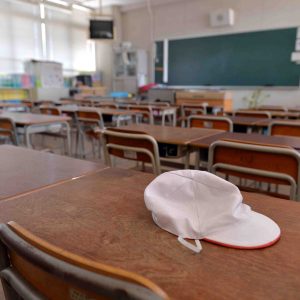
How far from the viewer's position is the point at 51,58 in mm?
8516

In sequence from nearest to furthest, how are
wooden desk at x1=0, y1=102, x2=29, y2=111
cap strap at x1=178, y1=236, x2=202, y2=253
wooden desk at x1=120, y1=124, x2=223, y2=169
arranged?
cap strap at x1=178, y1=236, x2=202, y2=253 < wooden desk at x1=120, y1=124, x2=223, y2=169 < wooden desk at x1=0, y1=102, x2=29, y2=111

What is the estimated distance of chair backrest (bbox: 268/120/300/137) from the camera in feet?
8.03

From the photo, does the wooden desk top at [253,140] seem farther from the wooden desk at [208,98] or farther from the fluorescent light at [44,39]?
the fluorescent light at [44,39]

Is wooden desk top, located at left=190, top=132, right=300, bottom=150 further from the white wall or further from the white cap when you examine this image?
the white wall

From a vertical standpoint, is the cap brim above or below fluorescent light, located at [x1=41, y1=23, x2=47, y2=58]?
below

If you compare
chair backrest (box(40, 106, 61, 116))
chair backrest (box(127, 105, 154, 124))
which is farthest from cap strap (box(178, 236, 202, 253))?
chair backrest (box(127, 105, 154, 124))

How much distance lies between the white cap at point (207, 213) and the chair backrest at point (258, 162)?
0.69 metres

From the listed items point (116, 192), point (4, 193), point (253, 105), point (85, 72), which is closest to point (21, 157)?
point (4, 193)

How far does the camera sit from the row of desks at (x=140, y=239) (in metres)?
0.50

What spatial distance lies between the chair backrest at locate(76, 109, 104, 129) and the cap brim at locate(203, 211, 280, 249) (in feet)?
9.74

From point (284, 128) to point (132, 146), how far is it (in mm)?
1417

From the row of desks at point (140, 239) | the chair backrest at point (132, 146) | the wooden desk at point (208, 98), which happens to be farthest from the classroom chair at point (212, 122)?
the wooden desk at point (208, 98)

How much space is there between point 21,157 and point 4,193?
19.1 inches

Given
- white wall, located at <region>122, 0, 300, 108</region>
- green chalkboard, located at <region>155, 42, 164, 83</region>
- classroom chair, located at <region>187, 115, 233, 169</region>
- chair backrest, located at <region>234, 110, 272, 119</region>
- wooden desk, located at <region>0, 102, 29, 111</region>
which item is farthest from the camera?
green chalkboard, located at <region>155, 42, 164, 83</region>
